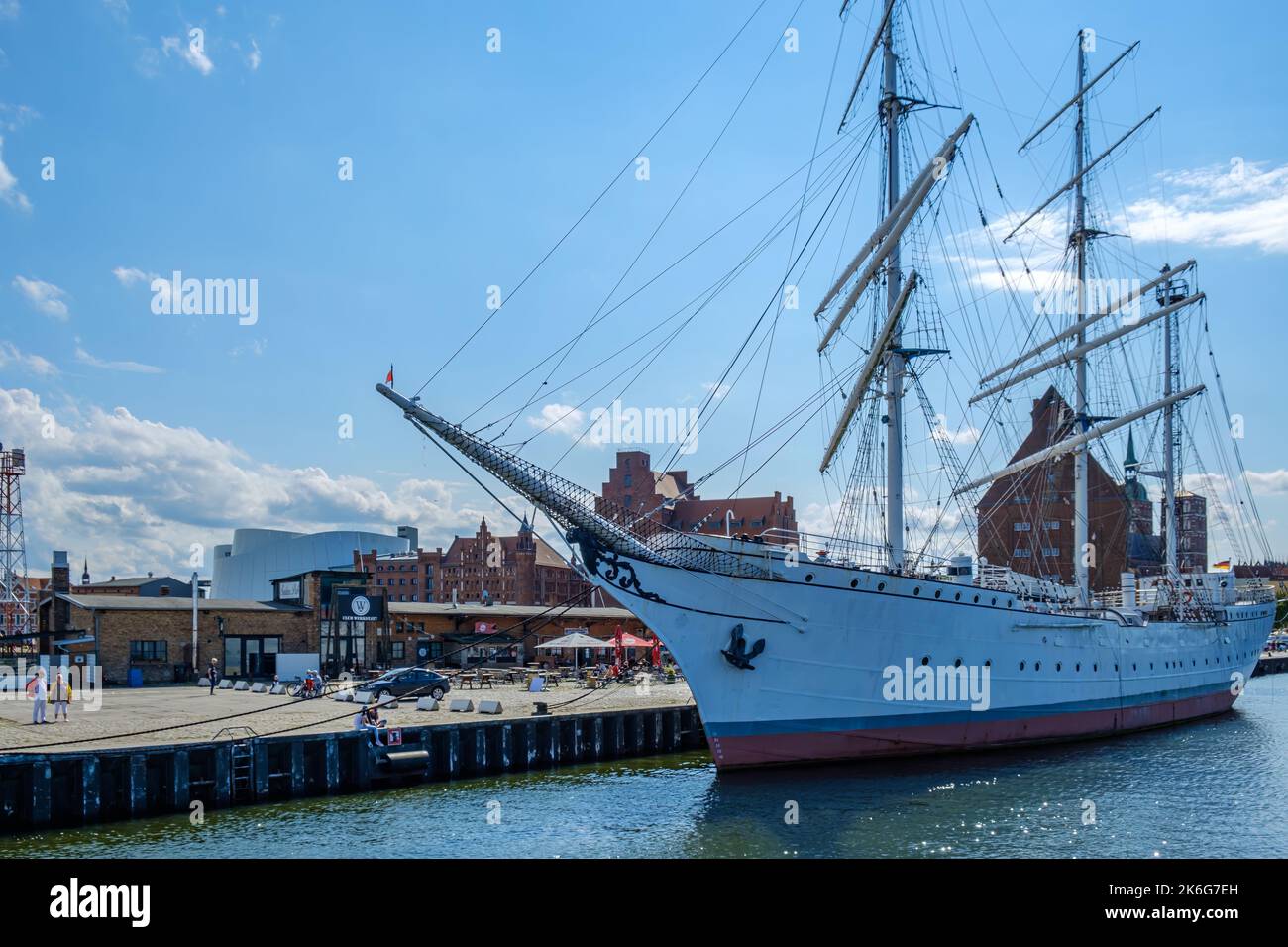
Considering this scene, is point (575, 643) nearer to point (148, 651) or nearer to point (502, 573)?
point (148, 651)

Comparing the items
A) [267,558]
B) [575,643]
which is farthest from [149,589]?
[575,643]

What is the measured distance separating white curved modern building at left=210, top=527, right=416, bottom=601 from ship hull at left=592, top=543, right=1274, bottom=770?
83082mm

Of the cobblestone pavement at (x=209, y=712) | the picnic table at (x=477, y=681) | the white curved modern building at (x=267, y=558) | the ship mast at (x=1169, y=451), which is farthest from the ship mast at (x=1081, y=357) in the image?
the white curved modern building at (x=267, y=558)

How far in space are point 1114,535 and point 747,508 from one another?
Result: 109 feet

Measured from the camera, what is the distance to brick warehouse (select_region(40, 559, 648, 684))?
41.1m

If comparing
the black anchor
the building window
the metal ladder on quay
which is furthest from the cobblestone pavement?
the black anchor

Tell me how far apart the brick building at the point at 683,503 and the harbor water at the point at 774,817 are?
6705 centimetres

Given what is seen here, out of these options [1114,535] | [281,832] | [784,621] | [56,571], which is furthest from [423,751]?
[1114,535]

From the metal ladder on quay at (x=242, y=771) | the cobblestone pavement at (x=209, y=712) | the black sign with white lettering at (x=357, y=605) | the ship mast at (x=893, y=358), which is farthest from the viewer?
the black sign with white lettering at (x=357, y=605)

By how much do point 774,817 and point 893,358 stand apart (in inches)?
606

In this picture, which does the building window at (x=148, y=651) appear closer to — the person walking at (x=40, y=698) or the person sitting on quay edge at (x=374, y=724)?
the person walking at (x=40, y=698)

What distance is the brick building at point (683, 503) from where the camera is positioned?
97.6 meters

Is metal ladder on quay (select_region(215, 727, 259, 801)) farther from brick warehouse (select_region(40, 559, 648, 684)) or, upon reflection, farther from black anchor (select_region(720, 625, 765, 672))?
brick warehouse (select_region(40, 559, 648, 684))
